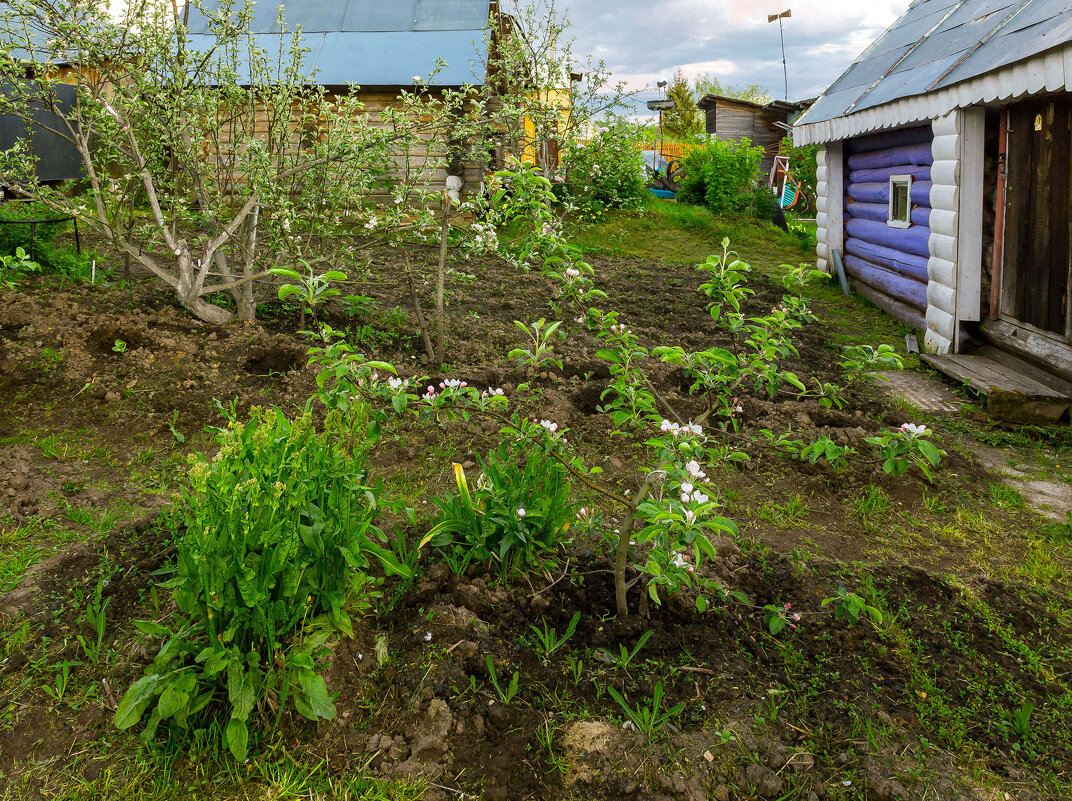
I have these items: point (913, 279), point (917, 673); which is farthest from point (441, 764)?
point (913, 279)

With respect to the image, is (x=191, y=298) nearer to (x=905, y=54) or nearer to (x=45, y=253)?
(x=45, y=253)

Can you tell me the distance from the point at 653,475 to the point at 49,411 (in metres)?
3.90

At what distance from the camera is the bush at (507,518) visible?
A: 9.23 feet

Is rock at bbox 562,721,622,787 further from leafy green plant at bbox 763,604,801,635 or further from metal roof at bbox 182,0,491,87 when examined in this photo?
metal roof at bbox 182,0,491,87

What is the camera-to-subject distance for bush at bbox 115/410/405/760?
7.30 ft

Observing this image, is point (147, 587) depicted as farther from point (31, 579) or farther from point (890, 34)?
point (890, 34)

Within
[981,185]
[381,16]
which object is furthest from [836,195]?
[381,16]

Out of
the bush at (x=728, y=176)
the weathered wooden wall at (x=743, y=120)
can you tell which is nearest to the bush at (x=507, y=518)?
the bush at (x=728, y=176)

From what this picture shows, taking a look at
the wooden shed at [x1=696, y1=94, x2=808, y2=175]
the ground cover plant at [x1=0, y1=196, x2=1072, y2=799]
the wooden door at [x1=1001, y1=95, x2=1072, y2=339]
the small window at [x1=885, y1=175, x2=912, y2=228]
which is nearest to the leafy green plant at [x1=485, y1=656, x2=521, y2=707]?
the ground cover plant at [x1=0, y1=196, x2=1072, y2=799]

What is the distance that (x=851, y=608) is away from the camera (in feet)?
8.47

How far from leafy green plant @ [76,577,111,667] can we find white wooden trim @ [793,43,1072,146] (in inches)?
217

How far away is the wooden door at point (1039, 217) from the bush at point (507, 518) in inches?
176

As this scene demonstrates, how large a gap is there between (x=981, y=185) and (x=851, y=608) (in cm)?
509

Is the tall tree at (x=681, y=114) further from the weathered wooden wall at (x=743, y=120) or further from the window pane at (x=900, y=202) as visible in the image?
the window pane at (x=900, y=202)
